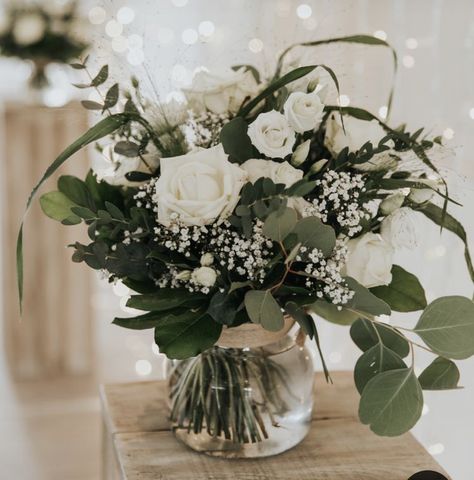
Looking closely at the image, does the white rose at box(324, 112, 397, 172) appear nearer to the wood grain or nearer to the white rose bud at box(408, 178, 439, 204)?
the white rose bud at box(408, 178, 439, 204)

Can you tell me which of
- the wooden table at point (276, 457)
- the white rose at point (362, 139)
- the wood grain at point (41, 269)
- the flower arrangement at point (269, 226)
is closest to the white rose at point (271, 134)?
the flower arrangement at point (269, 226)

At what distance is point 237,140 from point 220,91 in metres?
Answer: 0.14

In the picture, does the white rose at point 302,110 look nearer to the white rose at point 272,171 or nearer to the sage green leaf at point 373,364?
the white rose at point 272,171

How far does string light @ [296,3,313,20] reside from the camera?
1.93m

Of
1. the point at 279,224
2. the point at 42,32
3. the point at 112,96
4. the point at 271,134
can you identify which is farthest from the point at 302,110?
the point at 42,32

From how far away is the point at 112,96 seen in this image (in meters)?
1.02

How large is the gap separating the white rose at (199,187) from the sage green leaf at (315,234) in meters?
0.08

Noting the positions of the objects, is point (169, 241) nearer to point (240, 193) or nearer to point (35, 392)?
point (240, 193)

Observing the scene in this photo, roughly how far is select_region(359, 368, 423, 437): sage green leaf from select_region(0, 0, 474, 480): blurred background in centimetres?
49

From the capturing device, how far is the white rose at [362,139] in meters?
1.00

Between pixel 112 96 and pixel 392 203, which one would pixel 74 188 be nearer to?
pixel 112 96

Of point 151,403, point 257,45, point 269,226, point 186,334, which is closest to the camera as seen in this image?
point 269,226

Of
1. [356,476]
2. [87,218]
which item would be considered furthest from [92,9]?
[356,476]

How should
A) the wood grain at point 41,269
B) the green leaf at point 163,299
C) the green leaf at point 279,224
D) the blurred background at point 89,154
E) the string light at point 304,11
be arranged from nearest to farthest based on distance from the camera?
1. the green leaf at point 279,224
2. the green leaf at point 163,299
3. the blurred background at point 89,154
4. the string light at point 304,11
5. the wood grain at point 41,269
